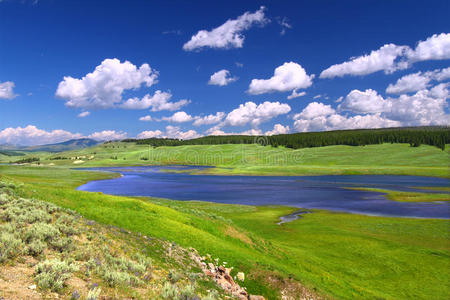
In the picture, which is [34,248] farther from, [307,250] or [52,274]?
[307,250]

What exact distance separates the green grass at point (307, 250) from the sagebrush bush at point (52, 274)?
10495 mm

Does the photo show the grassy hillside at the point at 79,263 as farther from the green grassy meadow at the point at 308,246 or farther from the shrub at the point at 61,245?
the green grassy meadow at the point at 308,246

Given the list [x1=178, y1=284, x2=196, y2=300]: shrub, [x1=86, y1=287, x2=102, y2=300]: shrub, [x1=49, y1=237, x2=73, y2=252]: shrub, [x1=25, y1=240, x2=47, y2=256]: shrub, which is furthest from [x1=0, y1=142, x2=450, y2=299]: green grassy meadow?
[x1=86, y1=287, x2=102, y2=300]: shrub

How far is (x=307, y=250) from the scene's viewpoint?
33.2 meters

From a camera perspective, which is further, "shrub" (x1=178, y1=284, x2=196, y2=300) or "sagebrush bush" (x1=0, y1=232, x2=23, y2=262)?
"shrub" (x1=178, y1=284, x2=196, y2=300)

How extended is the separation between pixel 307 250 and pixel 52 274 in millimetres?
30133

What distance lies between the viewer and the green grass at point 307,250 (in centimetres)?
2017

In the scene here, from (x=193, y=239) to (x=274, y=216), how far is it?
3874cm

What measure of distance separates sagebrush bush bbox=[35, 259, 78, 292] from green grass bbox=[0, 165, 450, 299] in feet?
34.4

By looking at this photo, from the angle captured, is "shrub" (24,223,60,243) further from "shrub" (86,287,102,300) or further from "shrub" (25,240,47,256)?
"shrub" (86,287,102,300)

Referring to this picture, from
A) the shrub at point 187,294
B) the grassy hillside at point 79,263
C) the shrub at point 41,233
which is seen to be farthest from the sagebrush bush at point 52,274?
the shrub at point 187,294

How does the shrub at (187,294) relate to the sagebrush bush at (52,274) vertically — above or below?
below

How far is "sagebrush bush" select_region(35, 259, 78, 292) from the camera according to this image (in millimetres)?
8703

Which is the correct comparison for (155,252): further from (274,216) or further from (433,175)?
(433,175)
